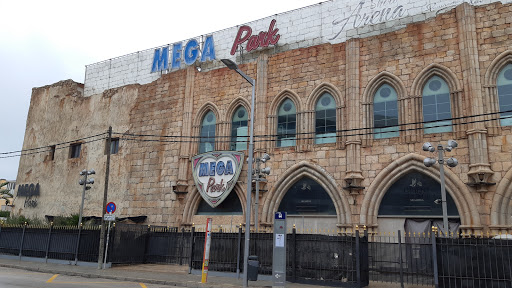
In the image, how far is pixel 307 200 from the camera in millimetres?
22469

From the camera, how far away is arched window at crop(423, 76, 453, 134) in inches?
781

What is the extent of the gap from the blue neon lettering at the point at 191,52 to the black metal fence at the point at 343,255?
11939 mm

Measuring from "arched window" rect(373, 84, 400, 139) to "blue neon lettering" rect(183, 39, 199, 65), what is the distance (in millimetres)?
12649

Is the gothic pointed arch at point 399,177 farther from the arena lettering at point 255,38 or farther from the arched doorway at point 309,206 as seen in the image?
the arena lettering at point 255,38

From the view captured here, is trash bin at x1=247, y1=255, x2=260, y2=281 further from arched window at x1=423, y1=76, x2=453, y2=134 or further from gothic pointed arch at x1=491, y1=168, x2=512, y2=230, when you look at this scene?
arched window at x1=423, y1=76, x2=453, y2=134

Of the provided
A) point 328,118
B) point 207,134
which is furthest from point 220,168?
point 328,118

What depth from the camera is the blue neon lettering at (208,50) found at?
27.9 meters

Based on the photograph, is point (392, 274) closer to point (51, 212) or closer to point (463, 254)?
point (463, 254)

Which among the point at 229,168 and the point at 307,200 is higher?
the point at 229,168

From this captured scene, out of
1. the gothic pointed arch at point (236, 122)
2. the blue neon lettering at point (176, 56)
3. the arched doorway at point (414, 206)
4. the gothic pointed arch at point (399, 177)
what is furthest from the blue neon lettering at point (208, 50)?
the arched doorway at point (414, 206)

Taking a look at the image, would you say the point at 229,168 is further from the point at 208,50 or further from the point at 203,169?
the point at 208,50

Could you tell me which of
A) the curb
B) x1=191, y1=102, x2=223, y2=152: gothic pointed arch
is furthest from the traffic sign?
x1=191, y1=102, x2=223, y2=152: gothic pointed arch

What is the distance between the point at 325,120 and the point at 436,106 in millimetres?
5577

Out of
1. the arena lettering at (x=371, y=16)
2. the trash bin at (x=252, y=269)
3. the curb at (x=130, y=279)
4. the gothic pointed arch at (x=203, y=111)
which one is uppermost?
the arena lettering at (x=371, y=16)
